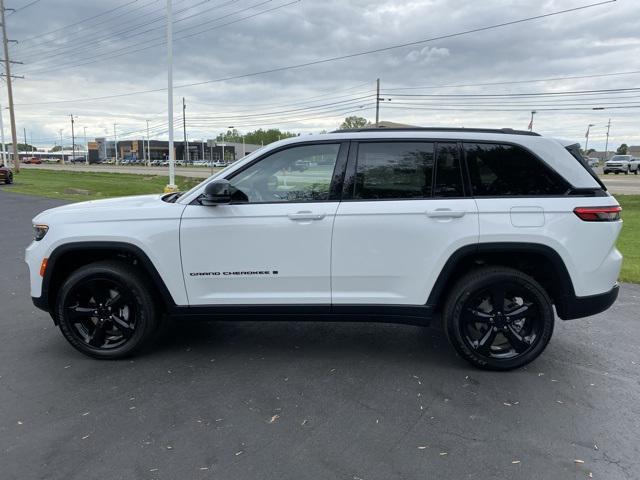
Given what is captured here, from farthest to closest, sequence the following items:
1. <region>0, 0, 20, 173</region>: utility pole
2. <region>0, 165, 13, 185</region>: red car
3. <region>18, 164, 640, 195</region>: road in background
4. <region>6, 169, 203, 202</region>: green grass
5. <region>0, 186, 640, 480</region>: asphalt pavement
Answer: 1. <region>0, 0, 20, 173</region>: utility pole
2. <region>0, 165, 13, 185</region>: red car
3. <region>18, 164, 640, 195</region>: road in background
4. <region>6, 169, 203, 202</region>: green grass
5. <region>0, 186, 640, 480</region>: asphalt pavement

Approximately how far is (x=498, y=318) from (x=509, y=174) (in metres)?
1.11

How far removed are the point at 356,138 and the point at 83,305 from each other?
2640 mm

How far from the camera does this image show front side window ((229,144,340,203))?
12.3 ft

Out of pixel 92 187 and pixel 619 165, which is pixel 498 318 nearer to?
pixel 92 187

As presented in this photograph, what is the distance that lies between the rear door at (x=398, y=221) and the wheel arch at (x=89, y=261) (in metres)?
1.43

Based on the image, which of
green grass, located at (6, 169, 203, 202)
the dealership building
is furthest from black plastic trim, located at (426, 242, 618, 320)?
the dealership building

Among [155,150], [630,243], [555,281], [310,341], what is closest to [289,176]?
[310,341]

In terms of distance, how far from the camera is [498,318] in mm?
3691

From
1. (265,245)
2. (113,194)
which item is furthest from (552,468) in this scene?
(113,194)

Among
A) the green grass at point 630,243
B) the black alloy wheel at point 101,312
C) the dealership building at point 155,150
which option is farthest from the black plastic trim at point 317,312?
the dealership building at point 155,150

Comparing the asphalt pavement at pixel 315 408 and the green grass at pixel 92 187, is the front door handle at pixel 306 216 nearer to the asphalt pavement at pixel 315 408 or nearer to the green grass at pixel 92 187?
the asphalt pavement at pixel 315 408

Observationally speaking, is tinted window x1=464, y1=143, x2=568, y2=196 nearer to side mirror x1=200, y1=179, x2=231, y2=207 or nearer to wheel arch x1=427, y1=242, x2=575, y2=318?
wheel arch x1=427, y1=242, x2=575, y2=318

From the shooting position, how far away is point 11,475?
2514 millimetres

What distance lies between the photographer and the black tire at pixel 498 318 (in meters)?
3.63
